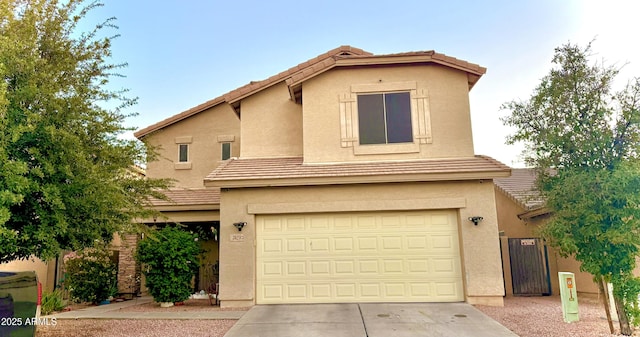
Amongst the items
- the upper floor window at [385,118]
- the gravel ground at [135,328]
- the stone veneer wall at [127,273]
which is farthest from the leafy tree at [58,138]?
the stone veneer wall at [127,273]

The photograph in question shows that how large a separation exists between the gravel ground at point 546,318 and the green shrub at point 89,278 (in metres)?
10.7

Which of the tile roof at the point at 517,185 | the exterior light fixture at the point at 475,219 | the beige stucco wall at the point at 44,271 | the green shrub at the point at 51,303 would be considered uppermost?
the tile roof at the point at 517,185

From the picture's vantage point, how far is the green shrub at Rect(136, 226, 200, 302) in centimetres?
1085

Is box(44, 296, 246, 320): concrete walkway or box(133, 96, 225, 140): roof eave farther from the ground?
box(133, 96, 225, 140): roof eave

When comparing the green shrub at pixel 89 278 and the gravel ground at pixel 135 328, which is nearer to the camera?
the gravel ground at pixel 135 328

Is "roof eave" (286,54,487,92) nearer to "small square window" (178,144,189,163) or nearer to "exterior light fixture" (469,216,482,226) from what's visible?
"exterior light fixture" (469,216,482,226)

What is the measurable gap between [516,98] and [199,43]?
46.0ft

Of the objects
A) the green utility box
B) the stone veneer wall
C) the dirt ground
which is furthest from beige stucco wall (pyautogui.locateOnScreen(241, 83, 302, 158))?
the green utility box

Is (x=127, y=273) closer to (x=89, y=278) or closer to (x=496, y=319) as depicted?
(x=89, y=278)

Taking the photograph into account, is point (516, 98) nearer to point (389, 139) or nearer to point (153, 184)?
point (389, 139)

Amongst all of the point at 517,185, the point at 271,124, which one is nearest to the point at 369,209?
the point at 271,124

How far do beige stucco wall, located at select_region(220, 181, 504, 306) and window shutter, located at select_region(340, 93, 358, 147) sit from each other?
143cm

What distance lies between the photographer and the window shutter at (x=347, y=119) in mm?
11383

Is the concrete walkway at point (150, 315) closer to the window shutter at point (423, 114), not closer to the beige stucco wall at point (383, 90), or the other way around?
the beige stucco wall at point (383, 90)
